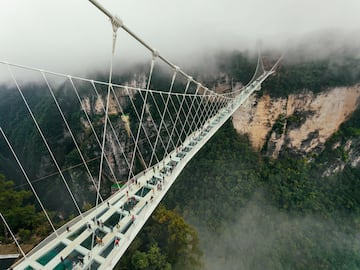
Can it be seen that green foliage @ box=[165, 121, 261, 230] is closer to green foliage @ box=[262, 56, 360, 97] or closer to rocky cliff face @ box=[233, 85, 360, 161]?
rocky cliff face @ box=[233, 85, 360, 161]

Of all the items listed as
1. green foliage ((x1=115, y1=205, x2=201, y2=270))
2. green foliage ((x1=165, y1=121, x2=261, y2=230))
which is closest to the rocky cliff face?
green foliage ((x1=165, y1=121, x2=261, y2=230))

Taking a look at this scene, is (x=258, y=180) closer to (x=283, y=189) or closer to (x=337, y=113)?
(x=283, y=189)

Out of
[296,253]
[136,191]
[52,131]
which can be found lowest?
[52,131]

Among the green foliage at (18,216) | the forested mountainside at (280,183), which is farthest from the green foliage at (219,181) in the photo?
the green foliage at (18,216)

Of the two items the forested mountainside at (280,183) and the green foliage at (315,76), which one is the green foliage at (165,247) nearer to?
the forested mountainside at (280,183)

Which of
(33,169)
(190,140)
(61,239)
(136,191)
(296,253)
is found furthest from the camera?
(33,169)

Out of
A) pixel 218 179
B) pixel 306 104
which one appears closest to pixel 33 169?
pixel 218 179
